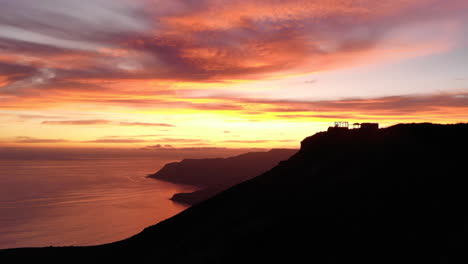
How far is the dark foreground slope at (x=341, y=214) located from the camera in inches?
997

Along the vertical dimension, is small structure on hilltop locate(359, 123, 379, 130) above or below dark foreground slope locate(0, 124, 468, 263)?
above

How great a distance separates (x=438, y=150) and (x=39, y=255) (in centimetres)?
5580

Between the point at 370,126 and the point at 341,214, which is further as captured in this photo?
the point at 370,126

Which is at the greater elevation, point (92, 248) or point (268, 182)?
point (268, 182)

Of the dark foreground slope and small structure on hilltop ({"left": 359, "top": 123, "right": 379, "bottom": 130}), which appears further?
small structure on hilltop ({"left": 359, "top": 123, "right": 379, "bottom": 130})

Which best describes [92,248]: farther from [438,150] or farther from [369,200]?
[438,150]

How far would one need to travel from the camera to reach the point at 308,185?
42844 millimetres

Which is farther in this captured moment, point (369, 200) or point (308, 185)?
point (308, 185)

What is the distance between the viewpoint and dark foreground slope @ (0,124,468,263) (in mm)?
25312

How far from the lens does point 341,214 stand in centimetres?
3161

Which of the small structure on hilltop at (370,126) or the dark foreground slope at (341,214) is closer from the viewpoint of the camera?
the dark foreground slope at (341,214)

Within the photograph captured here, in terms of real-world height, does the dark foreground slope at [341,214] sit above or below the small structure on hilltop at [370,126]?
below

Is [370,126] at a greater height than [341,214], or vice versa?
[370,126]

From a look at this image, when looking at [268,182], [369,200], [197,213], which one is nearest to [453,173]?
[369,200]
